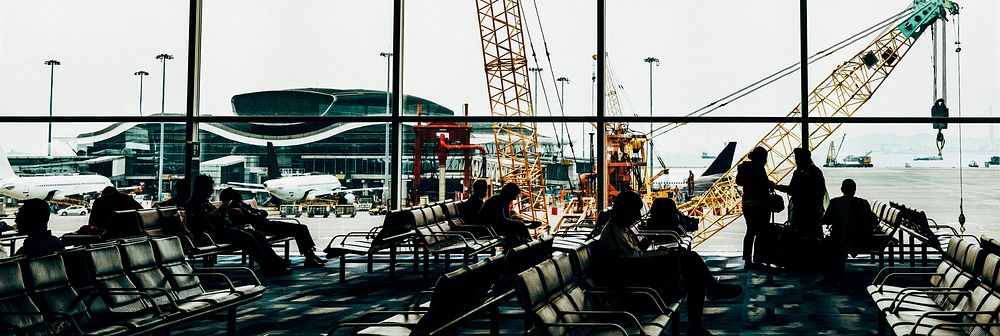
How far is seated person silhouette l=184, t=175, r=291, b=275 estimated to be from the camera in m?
6.92

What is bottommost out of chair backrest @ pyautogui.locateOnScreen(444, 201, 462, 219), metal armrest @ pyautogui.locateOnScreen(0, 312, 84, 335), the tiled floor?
the tiled floor

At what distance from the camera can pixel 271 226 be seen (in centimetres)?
800

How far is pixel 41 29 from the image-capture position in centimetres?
926

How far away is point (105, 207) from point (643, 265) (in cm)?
557

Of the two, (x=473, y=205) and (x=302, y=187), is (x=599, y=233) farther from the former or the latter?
(x=302, y=187)

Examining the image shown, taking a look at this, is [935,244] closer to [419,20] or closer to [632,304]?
[632,304]

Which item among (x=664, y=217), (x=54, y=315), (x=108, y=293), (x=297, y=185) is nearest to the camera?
(x=54, y=315)

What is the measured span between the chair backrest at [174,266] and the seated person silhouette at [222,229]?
2.57 meters

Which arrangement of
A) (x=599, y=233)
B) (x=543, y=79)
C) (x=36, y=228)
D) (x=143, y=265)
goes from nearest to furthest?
(x=143, y=265)
(x=36, y=228)
(x=599, y=233)
(x=543, y=79)

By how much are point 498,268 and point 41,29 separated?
27.2 feet

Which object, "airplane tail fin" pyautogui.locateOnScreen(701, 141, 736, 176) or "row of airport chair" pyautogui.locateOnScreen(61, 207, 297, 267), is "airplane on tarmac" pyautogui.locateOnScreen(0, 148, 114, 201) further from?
"airplane tail fin" pyautogui.locateOnScreen(701, 141, 736, 176)

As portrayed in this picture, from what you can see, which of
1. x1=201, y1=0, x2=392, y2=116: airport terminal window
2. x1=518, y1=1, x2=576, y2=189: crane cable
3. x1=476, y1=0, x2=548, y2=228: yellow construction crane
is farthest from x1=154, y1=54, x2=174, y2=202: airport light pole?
x1=518, y1=1, x2=576, y2=189: crane cable

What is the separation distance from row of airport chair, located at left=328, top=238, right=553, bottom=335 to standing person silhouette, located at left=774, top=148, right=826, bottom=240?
13.5ft

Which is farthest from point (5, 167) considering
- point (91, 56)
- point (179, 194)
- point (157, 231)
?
point (157, 231)
